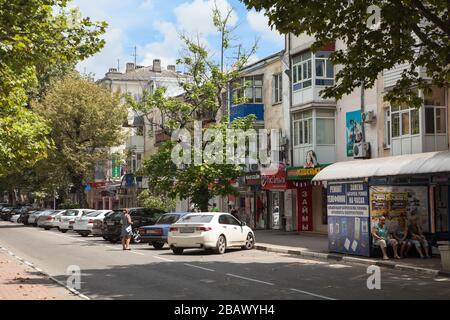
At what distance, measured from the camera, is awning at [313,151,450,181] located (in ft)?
61.7

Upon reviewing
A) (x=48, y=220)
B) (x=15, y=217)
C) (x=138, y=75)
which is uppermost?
(x=138, y=75)

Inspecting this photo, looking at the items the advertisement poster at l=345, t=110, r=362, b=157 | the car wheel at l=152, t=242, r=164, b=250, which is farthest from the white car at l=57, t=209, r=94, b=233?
the advertisement poster at l=345, t=110, r=362, b=157

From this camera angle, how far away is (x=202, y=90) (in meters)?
33.8

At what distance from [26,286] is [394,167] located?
11863 millimetres

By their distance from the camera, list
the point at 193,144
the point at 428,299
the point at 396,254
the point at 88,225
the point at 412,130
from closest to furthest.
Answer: the point at 428,299 → the point at 396,254 → the point at 412,130 → the point at 193,144 → the point at 88,225

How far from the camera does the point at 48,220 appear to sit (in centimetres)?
4556

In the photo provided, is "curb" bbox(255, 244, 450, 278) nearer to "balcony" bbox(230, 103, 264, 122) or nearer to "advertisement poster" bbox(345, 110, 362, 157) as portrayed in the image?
"advertisement poster" bbox(345, 110, 362, 157)

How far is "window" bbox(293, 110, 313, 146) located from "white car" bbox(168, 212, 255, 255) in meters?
11.6

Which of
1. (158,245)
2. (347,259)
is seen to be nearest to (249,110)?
(158,245)

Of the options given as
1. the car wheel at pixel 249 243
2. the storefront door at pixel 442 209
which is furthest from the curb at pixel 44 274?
the storefront door at pixel 442 209

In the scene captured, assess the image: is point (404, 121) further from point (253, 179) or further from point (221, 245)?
point (253, 179)
